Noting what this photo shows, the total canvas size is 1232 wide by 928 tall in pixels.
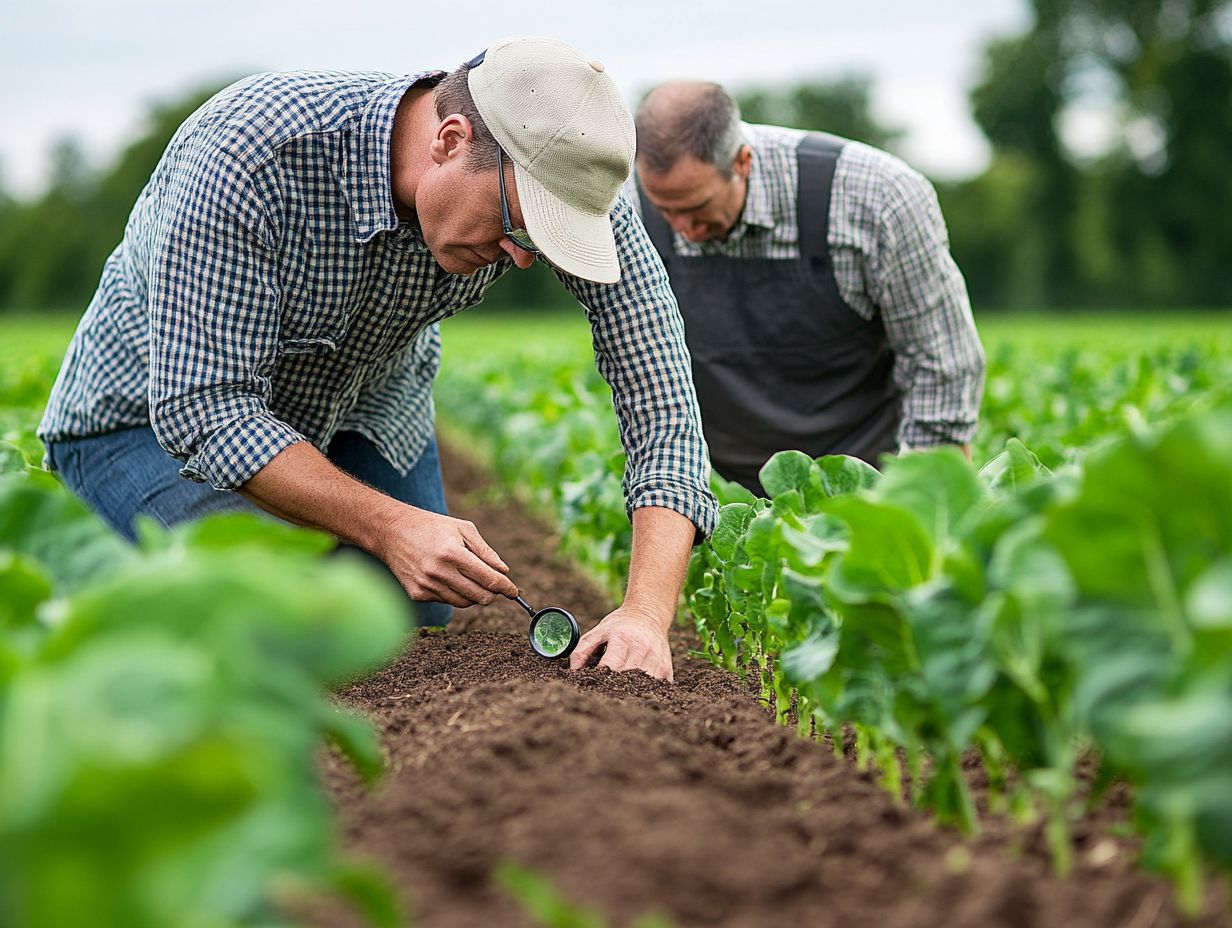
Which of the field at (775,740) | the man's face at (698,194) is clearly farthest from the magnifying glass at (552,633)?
the man's face at (698,194)

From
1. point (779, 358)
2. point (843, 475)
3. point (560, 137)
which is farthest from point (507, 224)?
point (779, 358)

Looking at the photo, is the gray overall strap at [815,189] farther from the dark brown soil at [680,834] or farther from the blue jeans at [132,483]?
the dark brown soil at [680,834]

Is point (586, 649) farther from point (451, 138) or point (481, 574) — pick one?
point (451, 138)

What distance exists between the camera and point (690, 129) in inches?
184

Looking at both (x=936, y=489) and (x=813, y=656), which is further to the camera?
(x=813, y=656)

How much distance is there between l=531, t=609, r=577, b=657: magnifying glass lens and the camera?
11.2 ft

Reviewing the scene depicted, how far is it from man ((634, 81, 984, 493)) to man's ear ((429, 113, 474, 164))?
165 cm

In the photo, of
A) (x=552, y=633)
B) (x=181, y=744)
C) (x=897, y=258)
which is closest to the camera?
(x=181, y=744)

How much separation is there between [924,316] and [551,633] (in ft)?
7.58

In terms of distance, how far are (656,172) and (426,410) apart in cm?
122

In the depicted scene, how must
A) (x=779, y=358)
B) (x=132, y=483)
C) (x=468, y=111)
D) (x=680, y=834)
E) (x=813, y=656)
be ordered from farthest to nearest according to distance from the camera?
(x=779, y=358), (x=132, y=483), (x=468, y=111), (x=813, y=656), (x=680, y=834)

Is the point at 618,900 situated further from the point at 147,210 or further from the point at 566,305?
the point at 566,305

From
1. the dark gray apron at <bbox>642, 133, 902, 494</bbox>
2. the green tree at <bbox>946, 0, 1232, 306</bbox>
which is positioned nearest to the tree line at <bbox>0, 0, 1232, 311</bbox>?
the green tree at <bbox>946, 0, 1232, 306</bbox>

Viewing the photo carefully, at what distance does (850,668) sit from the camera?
6.84ft
